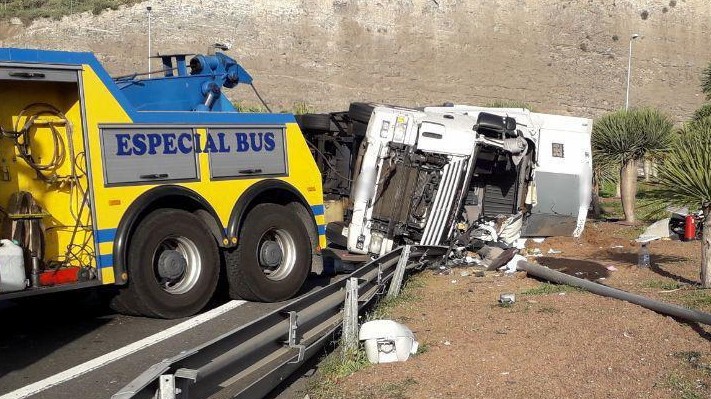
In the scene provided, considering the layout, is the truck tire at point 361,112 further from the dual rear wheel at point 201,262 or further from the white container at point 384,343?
the white container at point 384,343

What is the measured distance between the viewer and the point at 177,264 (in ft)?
29.2

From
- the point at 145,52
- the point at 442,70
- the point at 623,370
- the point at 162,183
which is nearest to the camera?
the point at 623,370

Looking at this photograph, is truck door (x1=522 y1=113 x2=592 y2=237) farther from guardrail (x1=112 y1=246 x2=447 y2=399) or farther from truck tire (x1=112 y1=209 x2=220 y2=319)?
guardrail (x1=112 y1=246 x2=447 y2=399)

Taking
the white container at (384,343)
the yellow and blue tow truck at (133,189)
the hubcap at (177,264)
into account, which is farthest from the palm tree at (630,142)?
the white container at (384,343)

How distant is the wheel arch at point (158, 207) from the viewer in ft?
26.9

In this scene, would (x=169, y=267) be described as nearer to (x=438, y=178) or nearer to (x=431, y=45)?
(x=438, y=178)

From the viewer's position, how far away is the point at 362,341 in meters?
7.35

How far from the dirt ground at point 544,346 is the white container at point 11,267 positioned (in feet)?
9.30

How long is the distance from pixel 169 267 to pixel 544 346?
3.79 m

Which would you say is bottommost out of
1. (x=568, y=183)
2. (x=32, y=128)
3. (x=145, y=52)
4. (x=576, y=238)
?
(x=576, y=238)

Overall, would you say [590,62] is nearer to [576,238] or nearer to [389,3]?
[389,3]

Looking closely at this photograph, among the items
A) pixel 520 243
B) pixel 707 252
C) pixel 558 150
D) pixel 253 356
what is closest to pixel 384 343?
pixel 253 356

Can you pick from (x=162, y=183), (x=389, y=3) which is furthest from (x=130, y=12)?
(x=162, y=183)

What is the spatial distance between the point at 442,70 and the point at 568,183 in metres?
58.2
